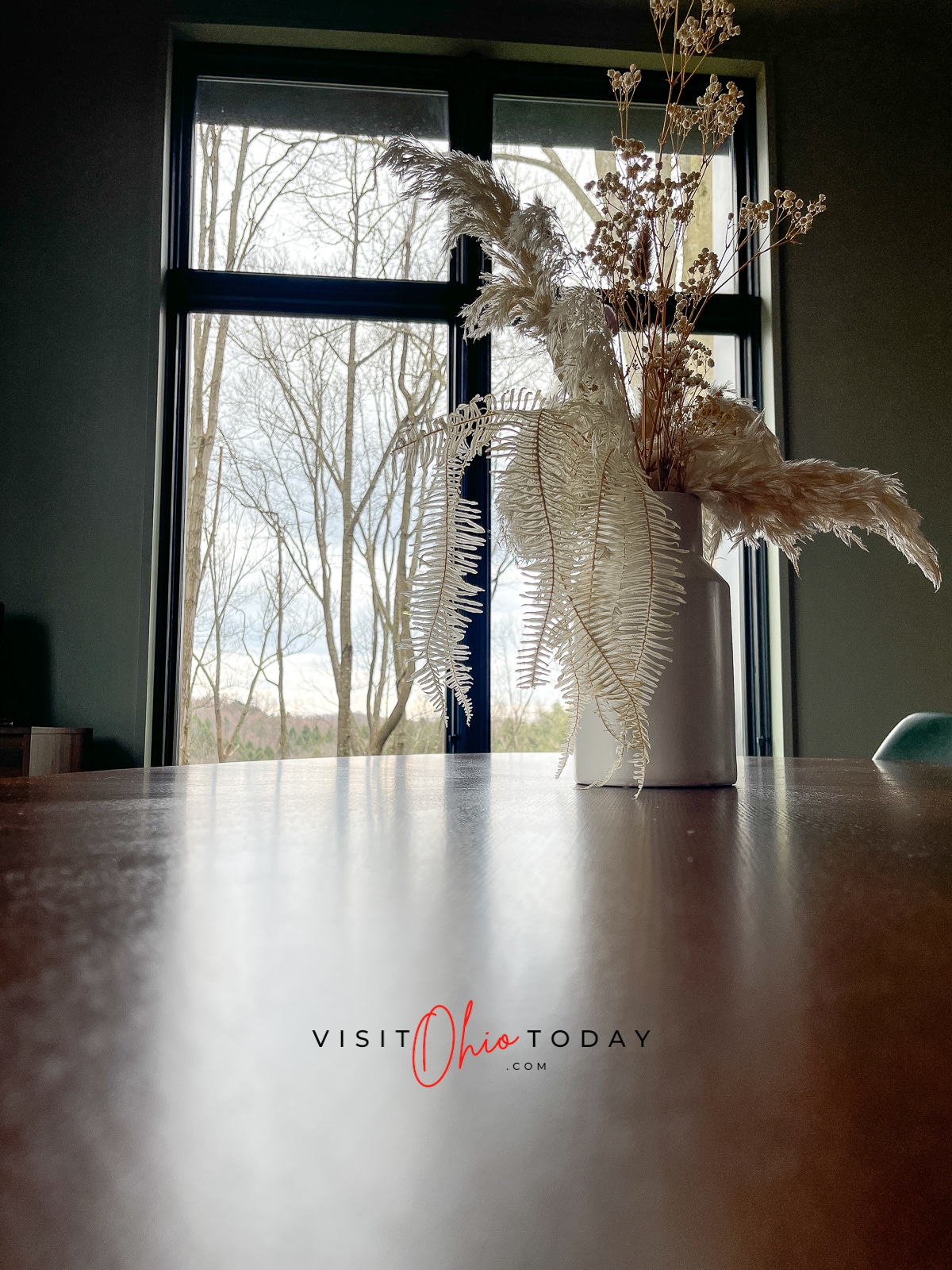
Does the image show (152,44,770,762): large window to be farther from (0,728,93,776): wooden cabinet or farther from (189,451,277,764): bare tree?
(0,728,93,776): wooden cabinet

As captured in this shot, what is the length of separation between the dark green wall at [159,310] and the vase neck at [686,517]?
2476 millimetres

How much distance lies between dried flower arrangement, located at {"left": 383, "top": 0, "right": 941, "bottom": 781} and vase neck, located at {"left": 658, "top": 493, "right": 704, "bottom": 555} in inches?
0.9

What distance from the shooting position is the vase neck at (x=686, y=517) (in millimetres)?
736

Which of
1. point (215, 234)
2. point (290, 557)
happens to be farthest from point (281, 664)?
point (215, 234)

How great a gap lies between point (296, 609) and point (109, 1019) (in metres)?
2.93

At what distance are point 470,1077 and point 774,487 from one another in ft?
2.30

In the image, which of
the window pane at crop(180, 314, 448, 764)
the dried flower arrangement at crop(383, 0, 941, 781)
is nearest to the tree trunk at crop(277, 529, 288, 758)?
the window pane at crop(180, 314, 448, 764)

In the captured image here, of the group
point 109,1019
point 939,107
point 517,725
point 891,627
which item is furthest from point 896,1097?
point 939,107

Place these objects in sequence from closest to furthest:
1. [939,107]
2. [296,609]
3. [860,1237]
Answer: [860,1237], [296,609], [939,107]

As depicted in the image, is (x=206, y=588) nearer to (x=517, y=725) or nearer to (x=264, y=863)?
(x=517, y=725)

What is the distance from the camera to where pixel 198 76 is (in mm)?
3141

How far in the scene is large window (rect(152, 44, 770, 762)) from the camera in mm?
3006

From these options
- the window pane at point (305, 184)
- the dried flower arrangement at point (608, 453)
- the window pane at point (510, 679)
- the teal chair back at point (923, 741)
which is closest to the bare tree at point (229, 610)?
the window pane at point (510, 679)

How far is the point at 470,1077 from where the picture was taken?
0.14 meters
